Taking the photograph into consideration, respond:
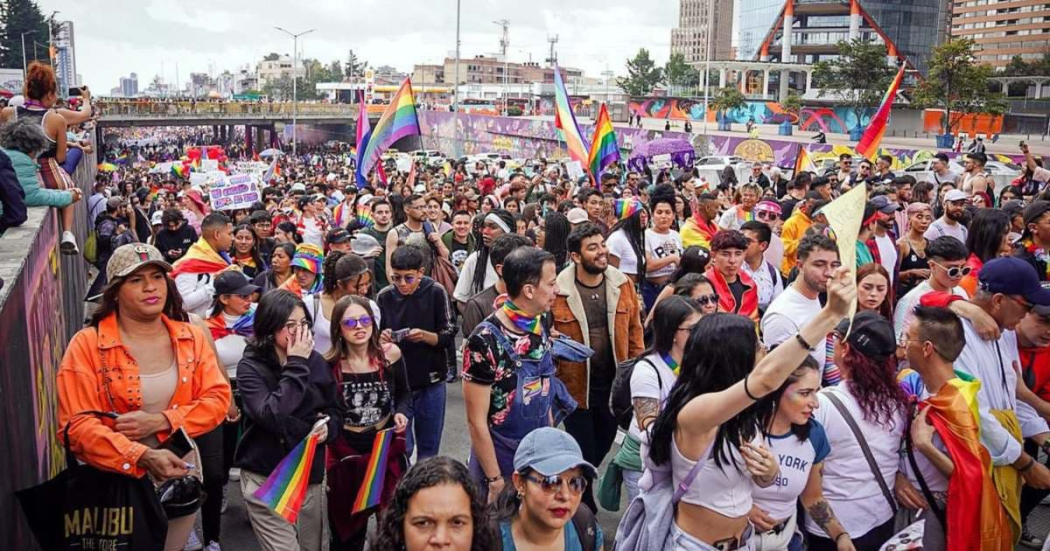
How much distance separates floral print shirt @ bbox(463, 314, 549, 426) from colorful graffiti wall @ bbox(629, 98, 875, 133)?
5477 cm

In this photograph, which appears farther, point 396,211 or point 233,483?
point 396,211

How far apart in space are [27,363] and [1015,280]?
485 cm

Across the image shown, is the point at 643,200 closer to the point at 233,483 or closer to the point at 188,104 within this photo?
the point at 233,483

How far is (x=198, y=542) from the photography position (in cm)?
518

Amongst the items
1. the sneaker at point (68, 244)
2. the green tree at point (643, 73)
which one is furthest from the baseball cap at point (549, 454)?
the green tree at point (643, 73)

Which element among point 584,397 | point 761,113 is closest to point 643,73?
point 761,113

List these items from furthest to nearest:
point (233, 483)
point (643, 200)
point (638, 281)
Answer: point (643, 200) < point (638, 281) < point (233, 483)

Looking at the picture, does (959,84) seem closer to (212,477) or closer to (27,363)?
(212,477)

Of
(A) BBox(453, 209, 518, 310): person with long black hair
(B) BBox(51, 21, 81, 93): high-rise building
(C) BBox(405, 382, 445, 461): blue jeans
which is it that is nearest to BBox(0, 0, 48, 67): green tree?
(B) BBox(51, 21, 81, 93): high-rise building

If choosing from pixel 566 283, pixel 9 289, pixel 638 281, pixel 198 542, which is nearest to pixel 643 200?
pixel 638 281

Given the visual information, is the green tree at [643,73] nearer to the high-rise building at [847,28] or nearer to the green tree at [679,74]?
the green tree at [679,74]

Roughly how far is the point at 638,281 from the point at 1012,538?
4025 mm

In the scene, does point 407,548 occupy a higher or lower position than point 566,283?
lower

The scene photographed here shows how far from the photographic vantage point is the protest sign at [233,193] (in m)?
12.1
